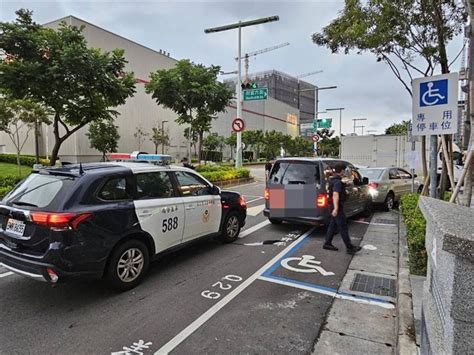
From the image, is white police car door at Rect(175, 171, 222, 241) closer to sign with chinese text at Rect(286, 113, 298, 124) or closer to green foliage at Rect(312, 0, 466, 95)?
green foliage at Rect(312, 0, 466, 95)

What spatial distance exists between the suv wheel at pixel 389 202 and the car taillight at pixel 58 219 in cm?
919

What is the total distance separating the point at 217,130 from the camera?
6406 centimetres

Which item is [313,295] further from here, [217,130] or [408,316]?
[217,130]

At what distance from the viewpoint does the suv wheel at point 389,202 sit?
10.2 metres

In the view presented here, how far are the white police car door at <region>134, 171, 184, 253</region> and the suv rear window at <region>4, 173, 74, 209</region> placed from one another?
91 centimetres

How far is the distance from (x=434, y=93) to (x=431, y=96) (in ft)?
0.21

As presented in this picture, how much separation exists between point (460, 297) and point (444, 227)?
301 mm

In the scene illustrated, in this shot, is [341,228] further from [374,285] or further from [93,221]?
[93,221]

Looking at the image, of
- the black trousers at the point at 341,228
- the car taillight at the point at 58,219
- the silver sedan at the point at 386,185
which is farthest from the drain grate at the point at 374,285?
the silver sedan at the point at 386,185

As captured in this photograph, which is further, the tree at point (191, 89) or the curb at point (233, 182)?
the tree at point (191, 89)

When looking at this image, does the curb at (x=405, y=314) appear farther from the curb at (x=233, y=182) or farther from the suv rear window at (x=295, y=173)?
the curb at (x=233, y=182)

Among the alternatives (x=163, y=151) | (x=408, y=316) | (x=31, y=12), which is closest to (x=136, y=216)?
(x=408, y=316)

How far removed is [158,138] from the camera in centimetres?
3712

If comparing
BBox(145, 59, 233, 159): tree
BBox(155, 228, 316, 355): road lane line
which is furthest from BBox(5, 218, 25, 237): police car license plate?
BBox(145, 59, 233, 159): tree
